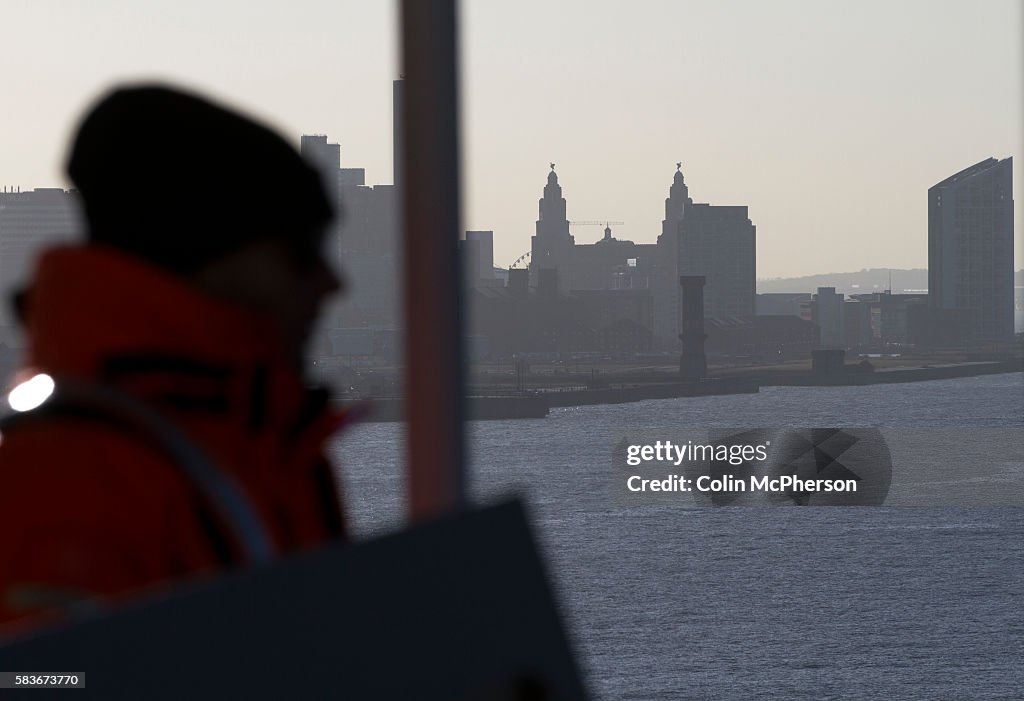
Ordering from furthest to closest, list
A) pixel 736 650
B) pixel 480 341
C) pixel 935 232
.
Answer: pixel 935 232 → pixel 480 341 → pixel 736 650

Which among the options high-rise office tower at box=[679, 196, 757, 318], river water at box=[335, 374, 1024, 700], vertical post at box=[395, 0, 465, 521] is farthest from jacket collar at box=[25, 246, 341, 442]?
high-rise office tower at box=[679, 196, 757, 318]

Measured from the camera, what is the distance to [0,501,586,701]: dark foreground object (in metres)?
0.53

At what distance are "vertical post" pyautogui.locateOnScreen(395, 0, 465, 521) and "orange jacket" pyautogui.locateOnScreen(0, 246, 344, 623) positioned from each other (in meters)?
0.40

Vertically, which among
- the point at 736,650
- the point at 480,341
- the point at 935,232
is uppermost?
the point at 935,232

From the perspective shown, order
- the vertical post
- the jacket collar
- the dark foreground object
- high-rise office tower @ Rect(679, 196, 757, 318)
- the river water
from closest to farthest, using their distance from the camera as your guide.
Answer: the dark foreground object
the jacket collar
the vertical post
the river water
high-rise office tower @ Rect(679, 196, 757, 318)

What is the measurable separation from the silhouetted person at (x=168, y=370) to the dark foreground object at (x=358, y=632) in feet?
0.19

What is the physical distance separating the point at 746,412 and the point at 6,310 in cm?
7674

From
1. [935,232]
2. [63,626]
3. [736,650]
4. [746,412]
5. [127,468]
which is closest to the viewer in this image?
[63,626]

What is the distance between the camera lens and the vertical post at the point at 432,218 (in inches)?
45.8

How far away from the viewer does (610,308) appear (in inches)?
3108

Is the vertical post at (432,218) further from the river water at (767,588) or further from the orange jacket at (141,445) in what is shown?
the river water at (767,588)

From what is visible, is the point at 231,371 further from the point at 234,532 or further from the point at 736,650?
the point at 736,650

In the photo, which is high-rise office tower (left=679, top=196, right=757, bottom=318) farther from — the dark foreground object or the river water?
the dark foreground object

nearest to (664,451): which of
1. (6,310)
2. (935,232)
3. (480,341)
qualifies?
(480,341)
